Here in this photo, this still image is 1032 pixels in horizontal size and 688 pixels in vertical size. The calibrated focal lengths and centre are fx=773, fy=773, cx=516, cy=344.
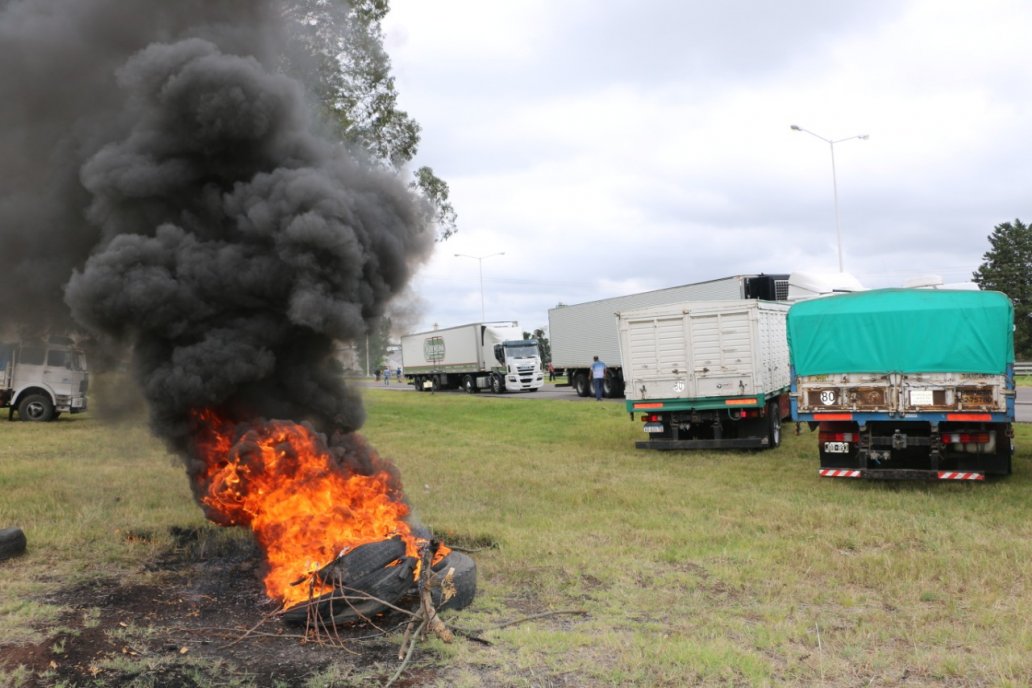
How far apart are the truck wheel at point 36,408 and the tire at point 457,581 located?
21077 millimetres

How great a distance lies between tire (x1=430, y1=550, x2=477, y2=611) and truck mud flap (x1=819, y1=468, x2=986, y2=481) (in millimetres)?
6728

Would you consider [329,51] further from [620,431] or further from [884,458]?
[620,431]

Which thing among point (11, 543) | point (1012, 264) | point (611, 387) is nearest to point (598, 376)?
point (611, 387)

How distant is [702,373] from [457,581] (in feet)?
30.6

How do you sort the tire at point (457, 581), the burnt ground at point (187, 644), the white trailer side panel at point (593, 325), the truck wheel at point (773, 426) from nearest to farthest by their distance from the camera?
the burnt ground at point (187, 644), the tire at point (457, 581), the truck wheel at point (773, 426), the white trailer side panel at point (593, 325)

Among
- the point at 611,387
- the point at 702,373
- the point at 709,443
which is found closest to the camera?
the point at 702,373

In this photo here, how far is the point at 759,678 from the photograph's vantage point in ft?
15.2

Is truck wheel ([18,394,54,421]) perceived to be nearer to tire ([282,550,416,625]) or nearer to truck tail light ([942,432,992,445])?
tire ([282,550,416,625])

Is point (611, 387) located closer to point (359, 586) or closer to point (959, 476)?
point (959, 476)

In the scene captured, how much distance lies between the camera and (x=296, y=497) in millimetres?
6684

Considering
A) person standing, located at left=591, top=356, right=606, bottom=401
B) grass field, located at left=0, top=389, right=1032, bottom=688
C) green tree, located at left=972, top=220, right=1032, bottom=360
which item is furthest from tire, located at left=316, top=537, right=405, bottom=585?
green tree, located at left=972, top=220, right=1032, bottom=360

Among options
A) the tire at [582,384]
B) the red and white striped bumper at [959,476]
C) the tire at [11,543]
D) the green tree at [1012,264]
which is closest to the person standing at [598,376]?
the tire at [582,384]

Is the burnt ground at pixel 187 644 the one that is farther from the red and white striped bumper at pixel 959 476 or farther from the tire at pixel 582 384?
the tire at pixel 582 384

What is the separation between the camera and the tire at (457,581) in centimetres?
587
